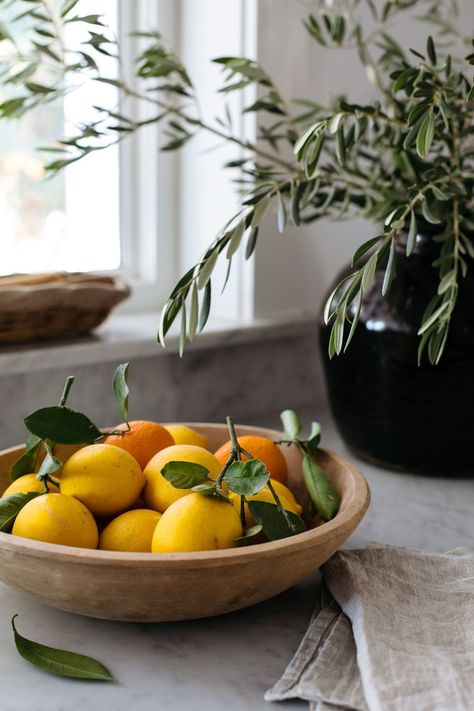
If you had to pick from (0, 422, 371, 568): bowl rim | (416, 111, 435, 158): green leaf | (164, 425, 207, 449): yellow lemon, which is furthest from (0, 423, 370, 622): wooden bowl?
(416, 111, 435, 158): green leaf

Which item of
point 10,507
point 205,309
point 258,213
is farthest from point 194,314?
point 10,507


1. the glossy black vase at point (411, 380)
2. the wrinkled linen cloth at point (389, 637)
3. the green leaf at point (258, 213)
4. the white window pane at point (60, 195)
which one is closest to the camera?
the wrinkled linen cloth at point (389, 637)

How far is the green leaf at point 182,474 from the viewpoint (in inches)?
28.8

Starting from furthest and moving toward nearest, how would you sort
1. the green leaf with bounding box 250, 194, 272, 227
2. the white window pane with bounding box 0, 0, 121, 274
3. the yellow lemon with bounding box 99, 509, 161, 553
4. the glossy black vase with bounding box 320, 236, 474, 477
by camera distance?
the white window pane with bounding box 0, 0, 121, 274
the glossy black vase with bounding box 320, 236, 474, 477
the green leaf with bounding box 250, 194, 272, 227
the yellow lemon with bounding box 99, 509, 161, 553

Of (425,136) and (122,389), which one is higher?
(425,136)

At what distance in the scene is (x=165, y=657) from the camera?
2.31ft

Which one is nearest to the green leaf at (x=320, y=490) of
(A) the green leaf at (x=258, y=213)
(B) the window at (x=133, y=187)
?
(A) the green leaf at (x=258, y=213)

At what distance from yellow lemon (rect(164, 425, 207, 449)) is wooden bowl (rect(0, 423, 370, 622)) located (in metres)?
0.21

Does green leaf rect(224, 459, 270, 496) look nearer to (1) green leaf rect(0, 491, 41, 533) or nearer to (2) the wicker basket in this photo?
(1) green leaf rect(0, 491, 41, 533)

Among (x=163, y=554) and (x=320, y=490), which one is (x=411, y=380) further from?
(x=163, y=554)

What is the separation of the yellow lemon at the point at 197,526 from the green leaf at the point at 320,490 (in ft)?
0.41

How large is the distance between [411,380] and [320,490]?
0.30m

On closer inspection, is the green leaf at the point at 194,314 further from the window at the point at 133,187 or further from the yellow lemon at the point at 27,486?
the window at the point at 133,187

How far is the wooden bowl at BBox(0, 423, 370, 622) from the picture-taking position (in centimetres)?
65
